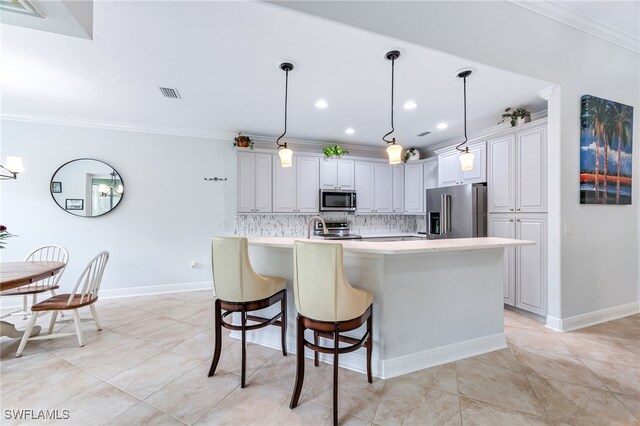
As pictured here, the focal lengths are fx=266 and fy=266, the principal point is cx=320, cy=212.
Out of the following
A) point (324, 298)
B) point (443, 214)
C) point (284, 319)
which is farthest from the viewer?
point (443, 214)

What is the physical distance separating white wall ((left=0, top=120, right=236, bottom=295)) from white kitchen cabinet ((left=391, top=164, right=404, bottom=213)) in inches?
122

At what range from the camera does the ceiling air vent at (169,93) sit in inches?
118

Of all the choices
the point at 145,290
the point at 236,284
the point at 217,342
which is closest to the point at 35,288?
the point at 145,290

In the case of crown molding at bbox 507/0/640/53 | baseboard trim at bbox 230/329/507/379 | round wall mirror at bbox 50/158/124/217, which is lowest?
baseboard trim at bbox 230/329/507/379

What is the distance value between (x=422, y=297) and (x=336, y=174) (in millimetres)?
3194

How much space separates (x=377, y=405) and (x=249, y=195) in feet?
11.5

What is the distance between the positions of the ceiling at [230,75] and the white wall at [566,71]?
0.38ft

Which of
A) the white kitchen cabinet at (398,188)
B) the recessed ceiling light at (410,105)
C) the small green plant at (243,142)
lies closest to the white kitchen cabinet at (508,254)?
the recessed ceiling light at (410,105)

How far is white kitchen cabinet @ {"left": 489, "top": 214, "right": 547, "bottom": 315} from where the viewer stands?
308 cm

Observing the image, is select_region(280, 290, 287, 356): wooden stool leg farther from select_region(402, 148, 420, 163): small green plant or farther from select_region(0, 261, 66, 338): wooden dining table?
select_region(402, 148, 420, 163): small green plant

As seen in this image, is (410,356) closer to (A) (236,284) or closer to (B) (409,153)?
(A) (236,284)

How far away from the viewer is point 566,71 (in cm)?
282

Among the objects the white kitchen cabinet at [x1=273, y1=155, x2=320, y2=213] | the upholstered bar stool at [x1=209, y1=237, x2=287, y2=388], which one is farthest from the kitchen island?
the white kitchen cabinet at [x1=273, y1=155, x2=320, y2=213]

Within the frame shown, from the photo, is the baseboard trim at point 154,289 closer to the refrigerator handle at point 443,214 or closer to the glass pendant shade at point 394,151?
the glass pendant shade at point 394,151
